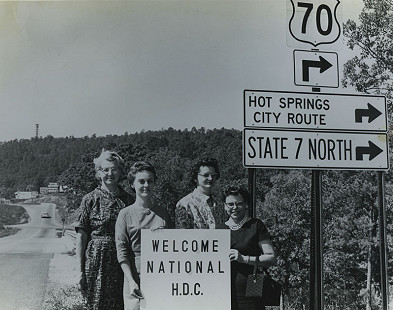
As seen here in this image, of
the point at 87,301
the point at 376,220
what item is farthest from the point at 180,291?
the point at 376,220

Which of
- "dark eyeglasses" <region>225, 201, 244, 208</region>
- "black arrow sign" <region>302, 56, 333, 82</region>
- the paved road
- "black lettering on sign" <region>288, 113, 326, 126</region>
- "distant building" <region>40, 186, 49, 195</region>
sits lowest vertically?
the paved road

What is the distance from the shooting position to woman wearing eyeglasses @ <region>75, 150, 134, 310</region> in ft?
11.3

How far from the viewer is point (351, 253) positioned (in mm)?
3744

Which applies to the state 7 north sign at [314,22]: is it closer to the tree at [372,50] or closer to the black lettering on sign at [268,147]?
the tree at [372,50]

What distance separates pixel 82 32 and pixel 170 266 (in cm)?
163

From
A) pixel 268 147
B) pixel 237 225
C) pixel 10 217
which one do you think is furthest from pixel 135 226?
pixel 268 147

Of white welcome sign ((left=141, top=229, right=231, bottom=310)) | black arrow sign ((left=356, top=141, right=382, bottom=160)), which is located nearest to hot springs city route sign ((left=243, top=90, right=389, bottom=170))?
black arrow sign ((left=356, top=141, right=382, bottom=160))

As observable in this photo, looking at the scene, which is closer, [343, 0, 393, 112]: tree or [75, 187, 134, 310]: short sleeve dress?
[75, 187, 134, 310]: short sleeve dress

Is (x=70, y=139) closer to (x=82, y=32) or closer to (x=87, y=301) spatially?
(x=82, y=32)

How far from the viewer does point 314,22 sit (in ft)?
12.5

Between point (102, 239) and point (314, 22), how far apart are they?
6.79 feet

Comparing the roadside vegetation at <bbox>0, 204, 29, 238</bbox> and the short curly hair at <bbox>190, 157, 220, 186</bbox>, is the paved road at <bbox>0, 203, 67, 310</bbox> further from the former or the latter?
the short curly hair at <bbox>190, 157, 220, 186</bbox>

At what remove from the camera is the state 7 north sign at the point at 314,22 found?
3.75 metres

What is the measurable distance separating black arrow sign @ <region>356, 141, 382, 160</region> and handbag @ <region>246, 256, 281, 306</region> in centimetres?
103
